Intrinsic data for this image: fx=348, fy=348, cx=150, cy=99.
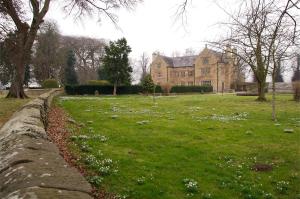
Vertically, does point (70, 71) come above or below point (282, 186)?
above

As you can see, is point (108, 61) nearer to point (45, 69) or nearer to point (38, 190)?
point (45, 69)

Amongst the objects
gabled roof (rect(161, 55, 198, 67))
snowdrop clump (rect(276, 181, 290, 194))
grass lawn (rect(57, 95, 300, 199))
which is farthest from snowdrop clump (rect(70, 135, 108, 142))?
gabled roof (rect(161, 55, 198, 67))

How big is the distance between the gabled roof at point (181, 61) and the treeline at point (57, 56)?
68.1 ft

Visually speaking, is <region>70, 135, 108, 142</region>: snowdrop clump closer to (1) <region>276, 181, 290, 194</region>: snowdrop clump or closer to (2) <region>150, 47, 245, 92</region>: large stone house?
(1) <region>276, 181, 290, 194</region>: snowdrop clump

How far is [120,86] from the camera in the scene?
5812 centimetres

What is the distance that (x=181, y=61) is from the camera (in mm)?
101375

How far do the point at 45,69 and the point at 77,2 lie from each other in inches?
1696

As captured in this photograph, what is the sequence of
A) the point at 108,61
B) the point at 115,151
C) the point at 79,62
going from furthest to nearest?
1. the point at 79,62
2. the point at 108,61
3. the point at 115,151

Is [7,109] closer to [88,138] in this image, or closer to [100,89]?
[88,138]

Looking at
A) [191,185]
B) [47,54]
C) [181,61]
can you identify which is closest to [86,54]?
[47,54]

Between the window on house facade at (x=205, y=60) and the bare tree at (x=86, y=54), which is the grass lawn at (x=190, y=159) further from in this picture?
the window on house facade at (x=205, y=60)

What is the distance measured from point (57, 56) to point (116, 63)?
79.8 ft

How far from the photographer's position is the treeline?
72.7m

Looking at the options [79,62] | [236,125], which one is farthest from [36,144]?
[79,62]
